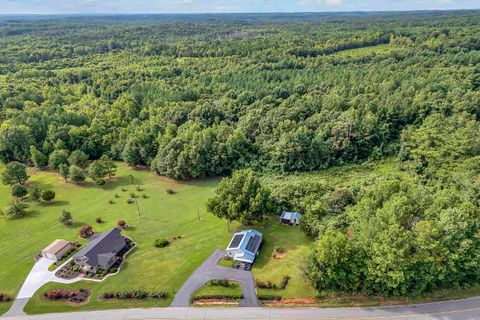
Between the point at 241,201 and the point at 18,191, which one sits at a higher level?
the point at 241,201

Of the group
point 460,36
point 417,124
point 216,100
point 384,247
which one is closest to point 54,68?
point 216,100

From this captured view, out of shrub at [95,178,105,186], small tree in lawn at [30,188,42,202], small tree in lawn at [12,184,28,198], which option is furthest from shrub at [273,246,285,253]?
small tree in lawn at [12,184,28,198]

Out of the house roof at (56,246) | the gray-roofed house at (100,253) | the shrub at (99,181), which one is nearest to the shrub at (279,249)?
the gray-roofed house at (100,253)

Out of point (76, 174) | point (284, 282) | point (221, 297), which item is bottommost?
point (221, 297)

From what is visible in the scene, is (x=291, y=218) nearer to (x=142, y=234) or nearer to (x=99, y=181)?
(x=142, y=234)

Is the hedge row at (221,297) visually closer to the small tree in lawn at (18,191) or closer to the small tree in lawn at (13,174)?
the small tree in lawn at (18,191)

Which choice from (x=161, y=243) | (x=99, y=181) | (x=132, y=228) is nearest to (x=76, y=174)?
(x=99, y=181)
